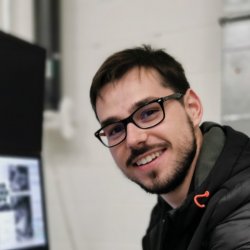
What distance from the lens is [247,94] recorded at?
181cm

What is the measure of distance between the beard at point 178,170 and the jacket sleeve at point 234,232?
0.94ft

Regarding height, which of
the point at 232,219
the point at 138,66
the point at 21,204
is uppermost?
the point at 138,66

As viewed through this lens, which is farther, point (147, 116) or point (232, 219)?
point (147, 116)

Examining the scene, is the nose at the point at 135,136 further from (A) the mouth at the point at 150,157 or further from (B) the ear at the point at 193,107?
(B) the ear at the point at 193,107

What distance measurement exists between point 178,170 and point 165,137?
0.34 ft

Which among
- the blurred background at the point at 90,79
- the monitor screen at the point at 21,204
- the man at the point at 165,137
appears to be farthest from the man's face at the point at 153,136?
the blurred background at the point at 90,79

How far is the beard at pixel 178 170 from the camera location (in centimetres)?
125

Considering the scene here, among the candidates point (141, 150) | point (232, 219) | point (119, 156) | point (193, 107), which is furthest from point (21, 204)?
point (232, 219)

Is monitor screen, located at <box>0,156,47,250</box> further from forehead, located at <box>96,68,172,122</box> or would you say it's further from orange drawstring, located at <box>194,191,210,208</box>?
orange drawstring, located at <box>194,191,210,208</box>

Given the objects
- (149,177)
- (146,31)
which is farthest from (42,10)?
(149,177)

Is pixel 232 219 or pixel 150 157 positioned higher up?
pixel 150 157

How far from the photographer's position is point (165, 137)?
4.07ft

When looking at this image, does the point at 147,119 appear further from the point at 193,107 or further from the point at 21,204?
the point at 21,204

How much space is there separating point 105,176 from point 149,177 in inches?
37.5
